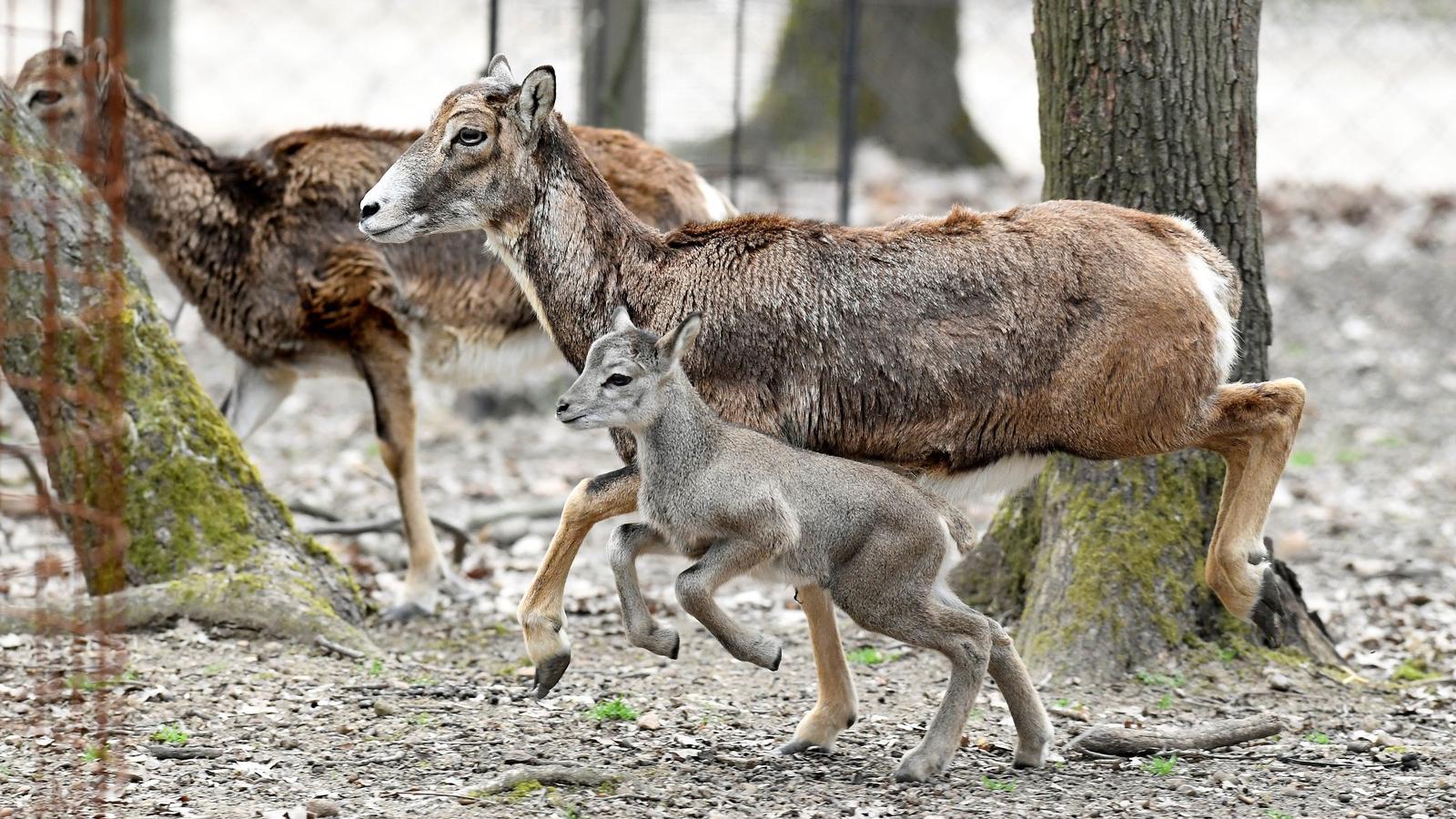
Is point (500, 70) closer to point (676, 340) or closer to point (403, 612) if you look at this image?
point (676, 340)

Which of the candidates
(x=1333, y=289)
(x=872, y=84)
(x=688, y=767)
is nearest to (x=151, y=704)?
(x=688, y=767)

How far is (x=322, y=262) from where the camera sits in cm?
847

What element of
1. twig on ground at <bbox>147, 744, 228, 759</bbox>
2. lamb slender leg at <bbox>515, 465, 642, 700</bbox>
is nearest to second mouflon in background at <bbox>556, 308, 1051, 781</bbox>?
lamb slender leg at <bbox>515, 465, 642, 700</bbox>

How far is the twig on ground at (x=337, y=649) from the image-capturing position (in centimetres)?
684

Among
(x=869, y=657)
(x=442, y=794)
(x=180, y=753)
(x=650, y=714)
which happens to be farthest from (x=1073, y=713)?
(x=180, y=753)

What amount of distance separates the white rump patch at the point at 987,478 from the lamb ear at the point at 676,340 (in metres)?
0.99

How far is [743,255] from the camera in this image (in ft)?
19.6

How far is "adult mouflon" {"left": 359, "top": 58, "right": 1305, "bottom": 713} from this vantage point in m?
5.73

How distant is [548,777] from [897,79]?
46.5 ft

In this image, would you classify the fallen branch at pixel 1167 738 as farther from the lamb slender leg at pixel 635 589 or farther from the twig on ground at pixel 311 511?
the twig on ground at pixel 311 511

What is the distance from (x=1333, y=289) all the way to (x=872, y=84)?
6041mm

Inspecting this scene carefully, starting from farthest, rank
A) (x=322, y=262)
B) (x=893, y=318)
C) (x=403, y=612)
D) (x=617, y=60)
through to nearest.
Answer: (x=617, y=60), (x=322, y=262), (x=403, y=612), (x=893, y=318)

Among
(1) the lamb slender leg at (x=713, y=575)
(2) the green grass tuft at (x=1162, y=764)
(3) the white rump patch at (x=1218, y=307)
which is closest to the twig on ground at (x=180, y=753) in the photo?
(1) the lamb slender leg at (x=713, y=575)

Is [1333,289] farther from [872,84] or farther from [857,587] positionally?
[857,587]
